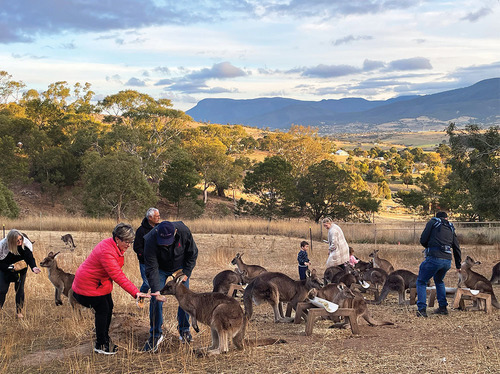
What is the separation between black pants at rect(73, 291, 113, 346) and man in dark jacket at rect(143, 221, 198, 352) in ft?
1.98

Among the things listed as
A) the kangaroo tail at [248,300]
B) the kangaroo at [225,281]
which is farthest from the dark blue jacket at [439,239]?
the kangaroo at [225,281]

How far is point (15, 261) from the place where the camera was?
9.54 m

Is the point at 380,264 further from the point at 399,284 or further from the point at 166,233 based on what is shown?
the point at 166,233

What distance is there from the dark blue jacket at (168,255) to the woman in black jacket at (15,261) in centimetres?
278

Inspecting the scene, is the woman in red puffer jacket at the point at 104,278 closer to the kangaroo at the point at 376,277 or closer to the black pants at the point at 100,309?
the black pants at the point at 100,309

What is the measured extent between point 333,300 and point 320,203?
3854 cm

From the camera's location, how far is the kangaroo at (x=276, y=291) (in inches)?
376

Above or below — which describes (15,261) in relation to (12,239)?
below

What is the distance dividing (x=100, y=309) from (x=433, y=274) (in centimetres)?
642

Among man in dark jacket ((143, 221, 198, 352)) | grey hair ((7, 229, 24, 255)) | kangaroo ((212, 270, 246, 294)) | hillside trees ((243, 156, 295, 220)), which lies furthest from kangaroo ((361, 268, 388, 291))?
hillside trees ((243, 156, 295, 220))

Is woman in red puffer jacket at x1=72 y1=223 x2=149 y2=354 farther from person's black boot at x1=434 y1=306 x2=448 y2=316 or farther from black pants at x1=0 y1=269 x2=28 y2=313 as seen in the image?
person's black boot at x1=434 y1=306 x2=448 y2=316

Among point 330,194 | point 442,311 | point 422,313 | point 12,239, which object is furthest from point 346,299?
point 330,194

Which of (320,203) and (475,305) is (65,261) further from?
(320,203)

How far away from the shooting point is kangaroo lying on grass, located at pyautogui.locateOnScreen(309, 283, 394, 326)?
887 centimetres
